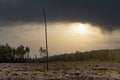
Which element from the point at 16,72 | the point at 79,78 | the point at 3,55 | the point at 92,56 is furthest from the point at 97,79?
the point at 3,55

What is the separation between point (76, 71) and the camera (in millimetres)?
Result: 57844

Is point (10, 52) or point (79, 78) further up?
point (10, 52)

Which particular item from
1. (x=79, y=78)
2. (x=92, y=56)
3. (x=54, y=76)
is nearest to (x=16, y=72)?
(x=54, y=76)

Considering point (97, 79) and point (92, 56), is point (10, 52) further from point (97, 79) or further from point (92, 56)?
point (97, 79)

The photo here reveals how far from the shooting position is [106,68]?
61.4 meters

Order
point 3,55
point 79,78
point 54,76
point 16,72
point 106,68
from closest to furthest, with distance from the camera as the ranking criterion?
point 79,78, point 54,76, point 16,72, point 106,68, point 3,55

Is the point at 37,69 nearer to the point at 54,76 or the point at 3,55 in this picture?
the point at 54,76

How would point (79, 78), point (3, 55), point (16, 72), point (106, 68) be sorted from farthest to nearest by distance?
point (3, 55), point (106, 68), point (16, 72), point (79, 78)

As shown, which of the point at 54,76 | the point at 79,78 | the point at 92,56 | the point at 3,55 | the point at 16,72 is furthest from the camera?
the point at 3,55

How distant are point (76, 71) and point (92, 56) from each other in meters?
24.0

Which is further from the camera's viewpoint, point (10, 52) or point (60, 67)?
point (10, 52)

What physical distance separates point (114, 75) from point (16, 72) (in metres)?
12.1

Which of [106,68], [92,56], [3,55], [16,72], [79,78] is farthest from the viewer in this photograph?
[3,55]

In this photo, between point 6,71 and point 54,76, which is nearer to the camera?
point 54,76
